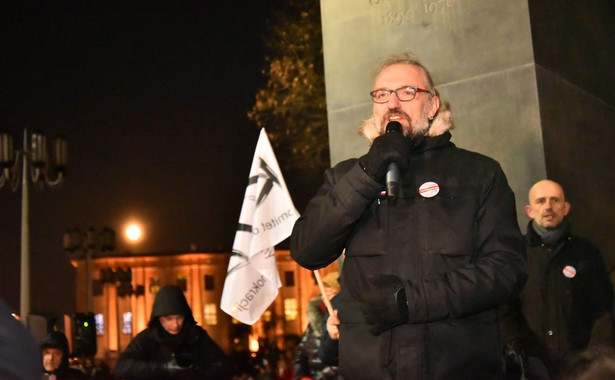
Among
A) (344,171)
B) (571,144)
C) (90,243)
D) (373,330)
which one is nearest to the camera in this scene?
(373,330)

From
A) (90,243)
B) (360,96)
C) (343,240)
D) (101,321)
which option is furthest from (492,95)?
(101,321)

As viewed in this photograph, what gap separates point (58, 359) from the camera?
8.45 meters

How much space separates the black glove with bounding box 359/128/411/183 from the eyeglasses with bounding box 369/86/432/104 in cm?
34

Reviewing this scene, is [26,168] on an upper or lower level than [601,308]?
upper

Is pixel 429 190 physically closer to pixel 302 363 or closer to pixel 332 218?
pixel 332 218

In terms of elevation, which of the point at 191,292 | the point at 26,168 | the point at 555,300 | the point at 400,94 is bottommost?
the point at 555,300

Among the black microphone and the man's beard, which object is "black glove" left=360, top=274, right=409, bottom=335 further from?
the man's beard

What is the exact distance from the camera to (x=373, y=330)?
3.39 m

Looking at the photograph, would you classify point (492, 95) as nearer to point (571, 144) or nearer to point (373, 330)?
point (571, 144)

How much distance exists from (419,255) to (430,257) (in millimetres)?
40

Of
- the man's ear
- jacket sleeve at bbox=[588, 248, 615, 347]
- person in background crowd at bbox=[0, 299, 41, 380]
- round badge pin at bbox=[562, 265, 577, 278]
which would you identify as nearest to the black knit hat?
the man's ear

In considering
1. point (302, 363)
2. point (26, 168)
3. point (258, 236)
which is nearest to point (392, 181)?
point (258, 236)

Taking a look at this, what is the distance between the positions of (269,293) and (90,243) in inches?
979

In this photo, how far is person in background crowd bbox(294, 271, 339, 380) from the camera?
7.91 metres
